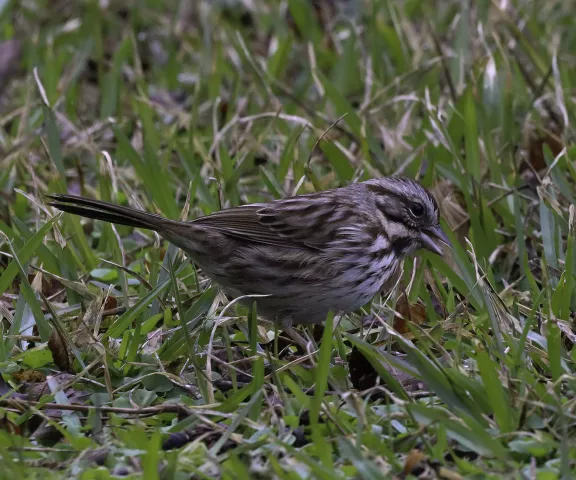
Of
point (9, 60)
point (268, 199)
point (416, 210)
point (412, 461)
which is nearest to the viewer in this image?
point (412, 461)

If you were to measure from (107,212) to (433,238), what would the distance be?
4.84ft

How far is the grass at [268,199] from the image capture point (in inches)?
140

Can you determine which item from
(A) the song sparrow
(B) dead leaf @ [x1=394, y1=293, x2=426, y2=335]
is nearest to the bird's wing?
(A) the song sparrow

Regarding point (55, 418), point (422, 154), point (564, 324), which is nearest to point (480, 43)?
point (422, 154)

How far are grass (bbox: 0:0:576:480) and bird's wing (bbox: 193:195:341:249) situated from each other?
0.30m

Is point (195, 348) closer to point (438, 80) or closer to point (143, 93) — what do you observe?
point (143, 93)

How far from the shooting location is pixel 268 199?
5.97 m

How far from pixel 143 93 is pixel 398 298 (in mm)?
2832

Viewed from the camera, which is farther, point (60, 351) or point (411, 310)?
point (411, 310)

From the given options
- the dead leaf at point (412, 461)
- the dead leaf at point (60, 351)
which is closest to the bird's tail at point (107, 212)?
the dead leaf at point (60, 351)

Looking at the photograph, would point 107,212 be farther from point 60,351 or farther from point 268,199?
point 268,199

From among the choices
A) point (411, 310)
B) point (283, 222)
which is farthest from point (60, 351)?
point (411, 310)

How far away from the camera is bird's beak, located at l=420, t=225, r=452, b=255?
482 centimetres

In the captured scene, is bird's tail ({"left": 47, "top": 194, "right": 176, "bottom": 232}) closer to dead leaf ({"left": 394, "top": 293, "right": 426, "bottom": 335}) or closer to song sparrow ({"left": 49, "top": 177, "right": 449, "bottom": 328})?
song sparrow ({"left": 49, "top": 177, "right": 449, "bottom": 328})
